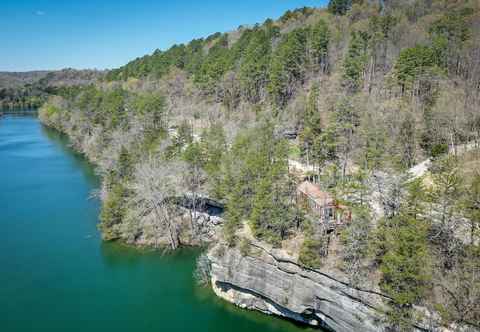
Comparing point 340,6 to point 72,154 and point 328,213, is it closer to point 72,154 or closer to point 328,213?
point 72,154

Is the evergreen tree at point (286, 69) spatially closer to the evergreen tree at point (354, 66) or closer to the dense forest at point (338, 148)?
the dense forest at point (338, 148)

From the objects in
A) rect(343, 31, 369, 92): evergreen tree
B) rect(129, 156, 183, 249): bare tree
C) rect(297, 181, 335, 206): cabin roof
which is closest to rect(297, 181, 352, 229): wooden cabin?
rect(297, 181, 335, 206): cabin roof

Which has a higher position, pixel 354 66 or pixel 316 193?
pixel 354 66

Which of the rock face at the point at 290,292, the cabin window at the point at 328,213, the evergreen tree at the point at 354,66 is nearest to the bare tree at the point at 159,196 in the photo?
the rock face at the point at 290,292

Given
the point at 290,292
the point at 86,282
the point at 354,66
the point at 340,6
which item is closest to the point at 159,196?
the point at 86,282

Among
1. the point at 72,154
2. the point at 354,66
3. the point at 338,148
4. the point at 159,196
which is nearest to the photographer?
the point at 159,196

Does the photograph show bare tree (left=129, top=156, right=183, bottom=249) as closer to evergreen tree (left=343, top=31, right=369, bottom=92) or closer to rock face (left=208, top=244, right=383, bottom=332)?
rock face (left=208, top=244, right=383, bottom=332)
